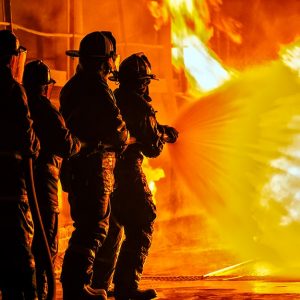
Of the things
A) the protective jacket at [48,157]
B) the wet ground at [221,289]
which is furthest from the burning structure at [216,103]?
the protective jacket at [48,157]

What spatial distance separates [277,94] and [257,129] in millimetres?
630

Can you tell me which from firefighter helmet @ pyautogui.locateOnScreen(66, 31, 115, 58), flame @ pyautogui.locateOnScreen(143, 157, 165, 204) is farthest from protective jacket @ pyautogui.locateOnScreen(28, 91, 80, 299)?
flame @ pyautogui.locateOnScreen(143, 157, 165, 204)

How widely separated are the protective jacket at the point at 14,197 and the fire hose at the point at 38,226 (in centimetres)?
8

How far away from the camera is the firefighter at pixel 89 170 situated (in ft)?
21.5

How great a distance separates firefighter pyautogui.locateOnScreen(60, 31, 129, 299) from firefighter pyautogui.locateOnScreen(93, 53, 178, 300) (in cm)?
41

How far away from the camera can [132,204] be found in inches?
280

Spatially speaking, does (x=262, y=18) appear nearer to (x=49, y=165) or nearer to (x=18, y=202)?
(x=49, y=165)

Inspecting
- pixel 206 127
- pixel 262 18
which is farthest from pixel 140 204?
pixel 262 18

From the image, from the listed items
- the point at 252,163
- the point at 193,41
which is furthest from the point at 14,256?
the point at 193,41

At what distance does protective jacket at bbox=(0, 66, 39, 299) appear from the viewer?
5809 mm

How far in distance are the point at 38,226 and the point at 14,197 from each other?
13.1 inches

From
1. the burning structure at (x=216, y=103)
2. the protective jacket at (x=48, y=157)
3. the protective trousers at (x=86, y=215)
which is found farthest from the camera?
the burning structure at (x=216, y=103)

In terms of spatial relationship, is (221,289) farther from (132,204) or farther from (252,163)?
(252,163)

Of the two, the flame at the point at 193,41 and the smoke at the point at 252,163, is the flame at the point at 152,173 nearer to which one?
the smoke at the point at 252,163
